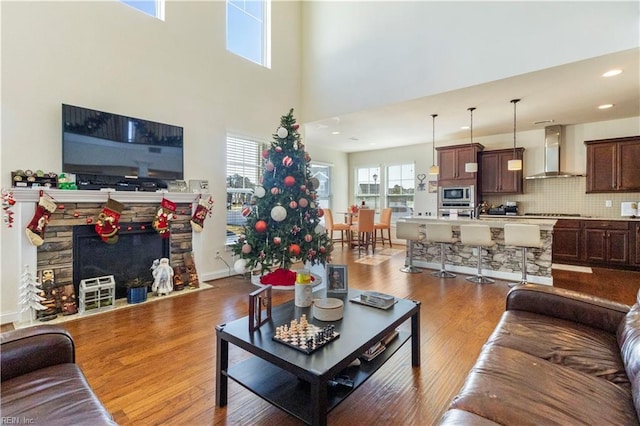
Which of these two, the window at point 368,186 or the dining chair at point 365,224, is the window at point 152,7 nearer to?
the dining chair at point 365,224

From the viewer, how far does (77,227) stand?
10.5 ft

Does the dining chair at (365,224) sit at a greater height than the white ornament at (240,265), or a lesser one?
greater

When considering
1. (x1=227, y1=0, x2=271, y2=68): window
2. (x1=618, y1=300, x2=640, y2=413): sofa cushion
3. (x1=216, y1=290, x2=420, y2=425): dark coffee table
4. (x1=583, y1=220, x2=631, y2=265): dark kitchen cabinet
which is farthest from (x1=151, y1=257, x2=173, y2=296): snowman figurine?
(x1=583, y1=220, x2=631, y2=265): dark kitchen cabinet

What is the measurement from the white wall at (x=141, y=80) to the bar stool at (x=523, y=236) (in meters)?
3.99

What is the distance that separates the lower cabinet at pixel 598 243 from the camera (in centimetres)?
488

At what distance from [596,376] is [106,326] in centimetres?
351

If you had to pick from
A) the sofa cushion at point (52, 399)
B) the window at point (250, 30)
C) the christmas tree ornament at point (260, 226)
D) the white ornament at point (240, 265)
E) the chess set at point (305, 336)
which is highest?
the window at point (250, 30)

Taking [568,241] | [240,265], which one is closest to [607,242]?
[568,241]

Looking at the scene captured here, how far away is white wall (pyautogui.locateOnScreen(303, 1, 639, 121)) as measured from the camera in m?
3.15

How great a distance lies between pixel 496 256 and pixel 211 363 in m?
4.31

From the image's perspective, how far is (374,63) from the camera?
4.71 m

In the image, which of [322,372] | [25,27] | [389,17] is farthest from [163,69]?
[322,372]

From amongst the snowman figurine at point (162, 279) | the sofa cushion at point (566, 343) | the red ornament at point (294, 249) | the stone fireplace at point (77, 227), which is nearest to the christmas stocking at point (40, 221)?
the stone fireplace at point (77, 227)

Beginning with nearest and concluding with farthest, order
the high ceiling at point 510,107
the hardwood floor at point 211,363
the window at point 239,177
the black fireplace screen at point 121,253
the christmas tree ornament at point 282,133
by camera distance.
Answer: the hardwood floor at point 211,363 → the black fireplace screen at point 121,253 → the high ceiling at point 510,107 → the christmas tree ornament at point 282,133 → the window at point 239,177
